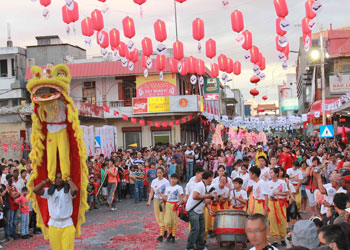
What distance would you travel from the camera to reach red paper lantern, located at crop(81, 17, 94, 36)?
18.3 m

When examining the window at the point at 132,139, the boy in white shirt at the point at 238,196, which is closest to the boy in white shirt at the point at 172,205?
the boy in white shirt at the point at 238,196

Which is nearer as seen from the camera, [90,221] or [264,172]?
[264,172]

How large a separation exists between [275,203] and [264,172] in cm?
165

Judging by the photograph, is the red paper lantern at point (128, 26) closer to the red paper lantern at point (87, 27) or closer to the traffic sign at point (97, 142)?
the red paper lantern at point (87, 27)

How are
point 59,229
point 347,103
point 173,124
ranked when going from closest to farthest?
point 59,229 < point 347,103 < point 173,124

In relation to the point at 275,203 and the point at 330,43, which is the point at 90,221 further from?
the point at 330,43

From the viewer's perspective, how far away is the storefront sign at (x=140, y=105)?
111 ft

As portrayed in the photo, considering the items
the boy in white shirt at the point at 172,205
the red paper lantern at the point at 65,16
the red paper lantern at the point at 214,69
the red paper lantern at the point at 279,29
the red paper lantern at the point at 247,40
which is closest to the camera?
the boy in white shirt at the point at 172,205

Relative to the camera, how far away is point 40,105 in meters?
7.85

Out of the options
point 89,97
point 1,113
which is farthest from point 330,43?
point 1,113

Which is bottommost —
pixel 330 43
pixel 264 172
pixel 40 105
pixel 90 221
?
pixel 90 221

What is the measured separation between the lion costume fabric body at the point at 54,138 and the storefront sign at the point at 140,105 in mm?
25537

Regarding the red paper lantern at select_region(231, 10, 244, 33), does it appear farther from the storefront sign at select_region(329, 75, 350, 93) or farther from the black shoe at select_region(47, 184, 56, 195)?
→ the storefront sign at select_region(329, 75, 350, 93)

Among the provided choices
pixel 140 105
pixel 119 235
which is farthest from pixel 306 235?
pixel 140 105
